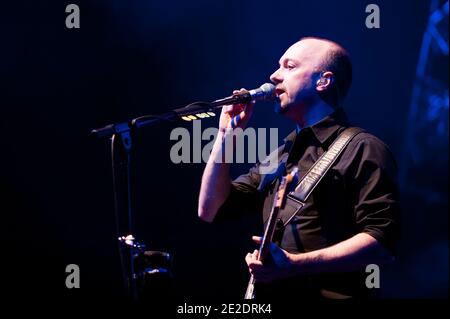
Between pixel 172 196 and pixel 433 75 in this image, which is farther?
pixel 433 75

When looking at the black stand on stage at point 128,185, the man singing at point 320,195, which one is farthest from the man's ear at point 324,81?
the black stand on stage at point 128,185

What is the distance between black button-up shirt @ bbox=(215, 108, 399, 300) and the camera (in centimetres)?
201

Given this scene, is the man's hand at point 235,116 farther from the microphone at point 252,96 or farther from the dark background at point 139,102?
the dark background at point 139,102

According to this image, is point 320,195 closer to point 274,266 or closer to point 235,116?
point 274,266

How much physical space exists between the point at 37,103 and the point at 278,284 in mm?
1936

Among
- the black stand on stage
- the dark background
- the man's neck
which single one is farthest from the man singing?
the dark background

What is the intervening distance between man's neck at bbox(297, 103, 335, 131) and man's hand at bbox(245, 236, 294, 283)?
0.76 metres

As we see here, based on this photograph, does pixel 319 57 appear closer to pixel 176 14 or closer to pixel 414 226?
pixel 176 14

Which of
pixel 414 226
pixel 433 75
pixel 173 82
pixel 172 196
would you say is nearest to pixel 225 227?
pixel 172 196

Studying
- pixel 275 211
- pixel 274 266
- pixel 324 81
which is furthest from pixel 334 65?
pixel 274 266

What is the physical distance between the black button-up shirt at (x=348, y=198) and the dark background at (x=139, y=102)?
1.08 meters

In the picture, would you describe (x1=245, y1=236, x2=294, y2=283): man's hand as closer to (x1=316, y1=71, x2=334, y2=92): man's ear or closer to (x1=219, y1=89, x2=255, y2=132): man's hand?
(x1=219, y1=89, x2=255, y2=132): man's hand

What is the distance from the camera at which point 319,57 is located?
8.21 feet

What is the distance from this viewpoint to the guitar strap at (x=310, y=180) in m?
2.20
